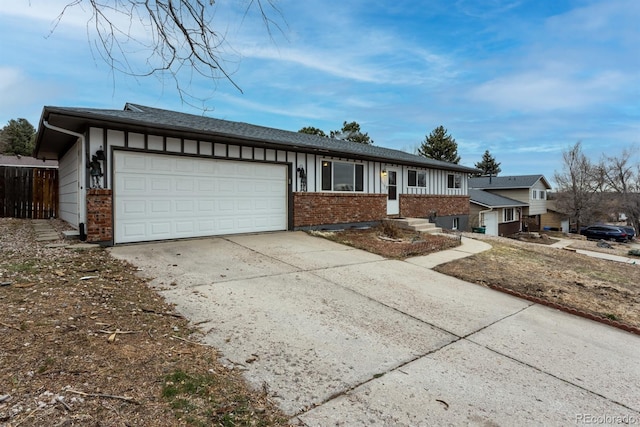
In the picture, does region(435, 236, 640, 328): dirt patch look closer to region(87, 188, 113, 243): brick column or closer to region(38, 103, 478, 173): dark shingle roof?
region(38, 103, 478, 173): dark shingle roof

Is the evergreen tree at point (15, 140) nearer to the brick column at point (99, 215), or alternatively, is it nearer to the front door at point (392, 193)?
the brick column at point (99, 215)

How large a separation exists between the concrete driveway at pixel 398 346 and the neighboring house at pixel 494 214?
18.7 meters

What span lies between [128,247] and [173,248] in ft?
3.16

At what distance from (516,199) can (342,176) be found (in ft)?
84.3

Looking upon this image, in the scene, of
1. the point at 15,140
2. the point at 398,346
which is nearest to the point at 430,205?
the point at 398,346

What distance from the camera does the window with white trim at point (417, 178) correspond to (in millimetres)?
14812

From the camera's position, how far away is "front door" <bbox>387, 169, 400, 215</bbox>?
1372 centimetres

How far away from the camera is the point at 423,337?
3643mm

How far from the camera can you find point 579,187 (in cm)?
3209

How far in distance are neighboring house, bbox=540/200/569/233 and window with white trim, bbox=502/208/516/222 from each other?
33.2 ft

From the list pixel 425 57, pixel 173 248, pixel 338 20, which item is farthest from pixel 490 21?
pixel 173 248

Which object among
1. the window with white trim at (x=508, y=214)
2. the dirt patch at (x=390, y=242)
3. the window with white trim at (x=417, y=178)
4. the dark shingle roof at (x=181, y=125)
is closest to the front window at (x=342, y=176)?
the dark shingle roof at (x=181, y=125)

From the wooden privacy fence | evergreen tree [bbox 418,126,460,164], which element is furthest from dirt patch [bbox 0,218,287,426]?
evergreen tree [bbox 418,126,460,164]

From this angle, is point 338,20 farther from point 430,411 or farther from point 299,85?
point 430,411
